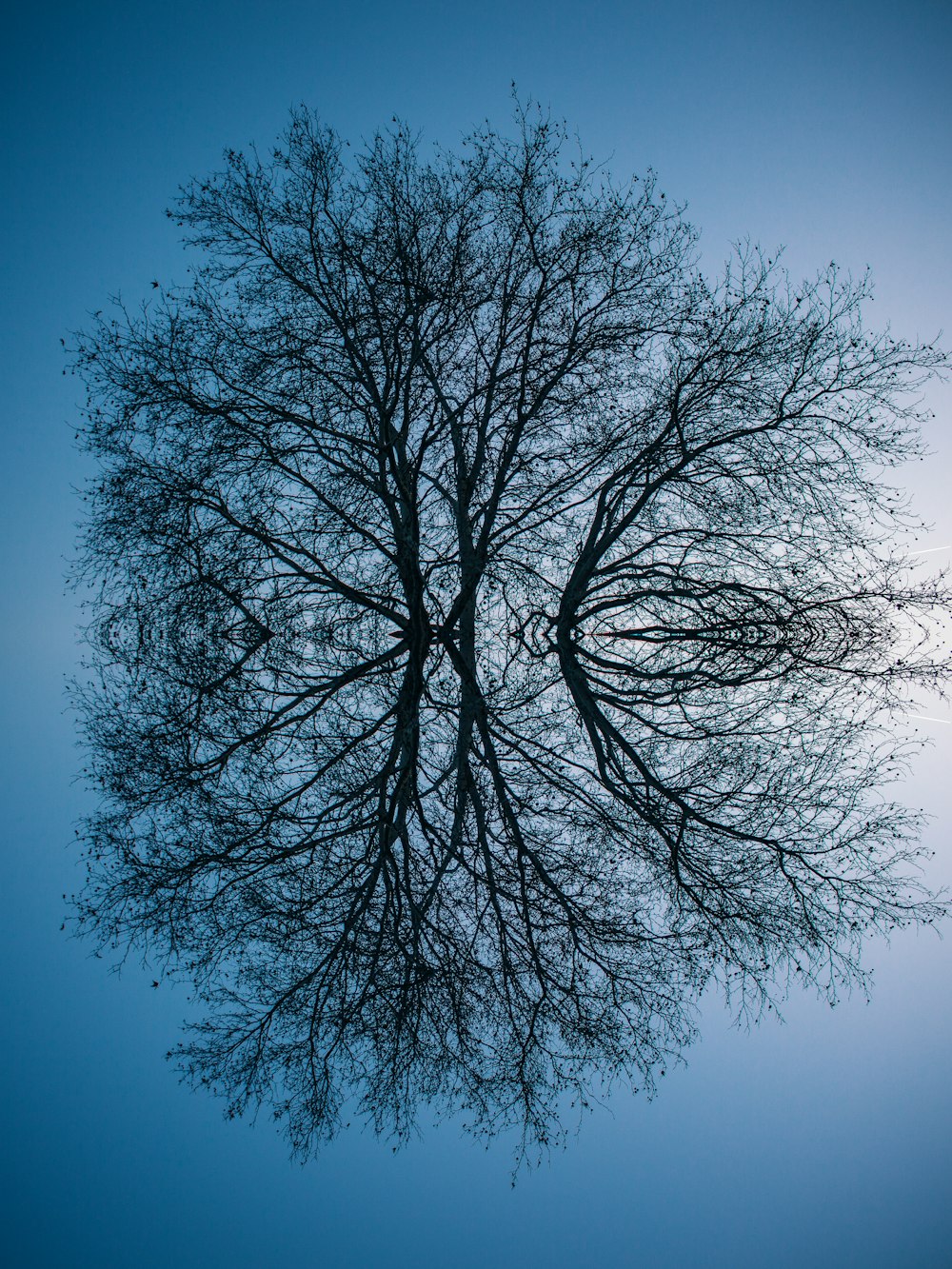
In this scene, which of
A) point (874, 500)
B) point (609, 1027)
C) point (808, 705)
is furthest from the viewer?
point (874, 500)

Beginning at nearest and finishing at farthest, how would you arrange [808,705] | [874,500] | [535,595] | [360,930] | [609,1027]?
[609,1027]
[360,930]
[808,705]
[874,500]
[535,595]

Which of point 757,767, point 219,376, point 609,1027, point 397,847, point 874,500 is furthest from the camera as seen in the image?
point 219,376

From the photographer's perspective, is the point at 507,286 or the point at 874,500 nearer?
the point at 874,500

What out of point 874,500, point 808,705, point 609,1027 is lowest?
point 609,1027

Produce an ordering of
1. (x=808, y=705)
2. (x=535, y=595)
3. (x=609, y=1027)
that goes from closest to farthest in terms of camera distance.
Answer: (x=609, y=1027)
(x=808, y=705)
(x=535, y=595)

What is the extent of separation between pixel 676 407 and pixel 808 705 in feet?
17.6

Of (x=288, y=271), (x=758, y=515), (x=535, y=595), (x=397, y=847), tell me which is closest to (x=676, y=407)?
(x=758, y=515)

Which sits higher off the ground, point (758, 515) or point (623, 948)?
point (758, 515)

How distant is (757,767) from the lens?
23.3 ft

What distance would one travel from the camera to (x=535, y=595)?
1606 centimetres

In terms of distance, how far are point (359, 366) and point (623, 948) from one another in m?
10.5

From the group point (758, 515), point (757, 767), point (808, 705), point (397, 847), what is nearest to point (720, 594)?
point (758, 515)

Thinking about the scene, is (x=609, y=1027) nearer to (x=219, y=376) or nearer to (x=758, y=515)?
(x=758, y=515)

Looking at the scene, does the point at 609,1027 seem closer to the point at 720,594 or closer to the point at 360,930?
the point at 360,930
